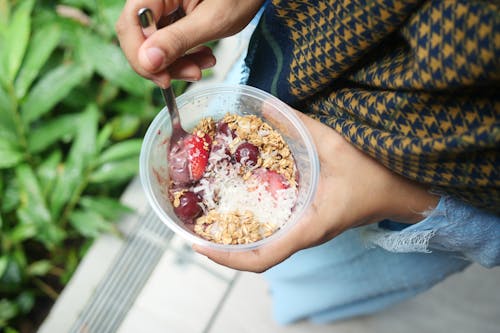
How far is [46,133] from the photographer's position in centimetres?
125

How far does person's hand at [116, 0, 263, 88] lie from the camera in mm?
586

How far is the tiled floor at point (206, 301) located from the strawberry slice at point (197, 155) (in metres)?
0.63

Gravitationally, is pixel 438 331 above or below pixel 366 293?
below

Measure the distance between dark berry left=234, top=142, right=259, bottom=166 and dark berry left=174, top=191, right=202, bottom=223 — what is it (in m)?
0.10

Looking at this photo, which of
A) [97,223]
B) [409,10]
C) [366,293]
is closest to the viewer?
[409,10]

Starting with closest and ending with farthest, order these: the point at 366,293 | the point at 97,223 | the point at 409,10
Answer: the point at 409,10
the point at 366,293
the point at 97,223

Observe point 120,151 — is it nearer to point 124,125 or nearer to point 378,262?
point 124,125

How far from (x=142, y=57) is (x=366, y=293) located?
0.76m

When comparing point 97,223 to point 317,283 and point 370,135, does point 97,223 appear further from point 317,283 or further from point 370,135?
point 370,135

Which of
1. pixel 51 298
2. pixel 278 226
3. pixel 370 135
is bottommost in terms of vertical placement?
pixel 51 298

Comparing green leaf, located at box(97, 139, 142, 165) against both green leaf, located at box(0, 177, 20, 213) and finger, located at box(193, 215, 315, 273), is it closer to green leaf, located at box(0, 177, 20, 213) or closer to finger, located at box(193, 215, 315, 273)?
green leaf, located at box(0, 177, 20, 213)

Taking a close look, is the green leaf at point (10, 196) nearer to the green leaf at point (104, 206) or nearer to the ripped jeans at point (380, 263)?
the green leaf at point (104, 206)

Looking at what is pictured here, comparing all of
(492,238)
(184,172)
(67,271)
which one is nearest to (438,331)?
(492,238)

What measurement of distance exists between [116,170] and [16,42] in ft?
1.49
